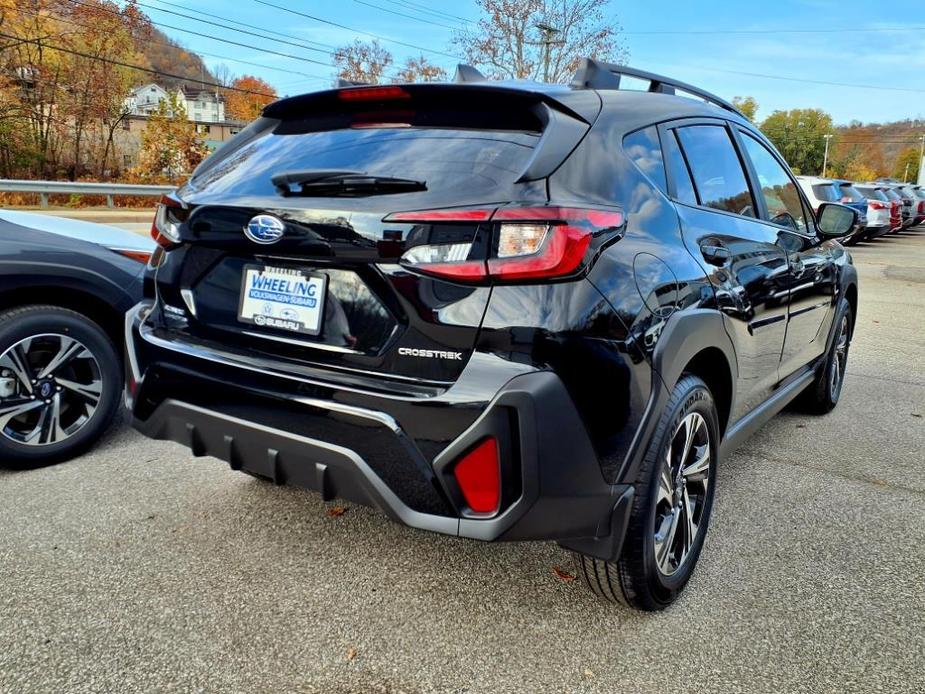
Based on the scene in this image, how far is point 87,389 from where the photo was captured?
3527 mm

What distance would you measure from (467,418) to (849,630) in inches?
60.0

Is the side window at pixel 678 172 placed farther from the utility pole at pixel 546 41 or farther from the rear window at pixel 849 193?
the utility pole at pixel 546 41

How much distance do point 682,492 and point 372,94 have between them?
67.7 inches

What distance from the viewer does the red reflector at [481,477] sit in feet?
5.96

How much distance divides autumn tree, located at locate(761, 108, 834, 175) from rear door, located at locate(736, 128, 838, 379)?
9914cm

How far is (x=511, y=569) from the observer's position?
2.60 metres

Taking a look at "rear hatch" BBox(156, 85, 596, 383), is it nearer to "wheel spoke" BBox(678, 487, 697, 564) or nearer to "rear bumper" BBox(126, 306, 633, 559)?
"rear bumper" BBox(126, 306, 633, 559)

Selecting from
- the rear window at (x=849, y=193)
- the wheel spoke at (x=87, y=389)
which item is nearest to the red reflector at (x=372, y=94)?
the wheel spoke at (x=87, y=389)

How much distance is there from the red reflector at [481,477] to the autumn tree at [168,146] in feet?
89.3

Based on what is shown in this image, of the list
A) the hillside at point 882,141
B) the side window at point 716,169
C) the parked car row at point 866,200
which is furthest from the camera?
the hillside at point 882,141

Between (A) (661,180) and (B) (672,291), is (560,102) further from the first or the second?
(B) (672,291)

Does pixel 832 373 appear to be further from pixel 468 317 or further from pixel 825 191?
pixel 825 191

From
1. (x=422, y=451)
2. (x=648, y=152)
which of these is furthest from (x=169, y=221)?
(x=648, y=152)

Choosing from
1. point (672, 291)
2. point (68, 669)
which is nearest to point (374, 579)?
point (68, 669)
